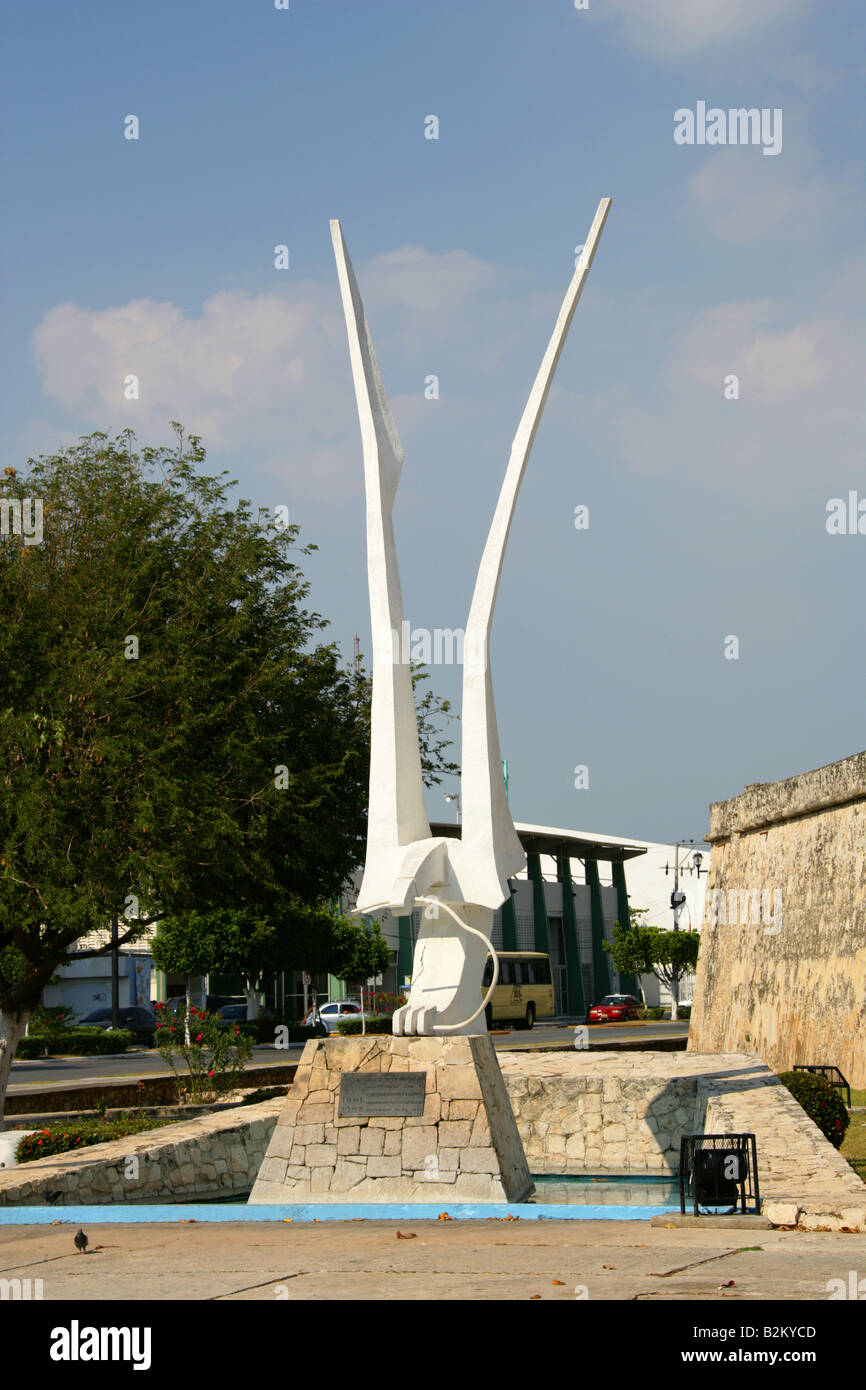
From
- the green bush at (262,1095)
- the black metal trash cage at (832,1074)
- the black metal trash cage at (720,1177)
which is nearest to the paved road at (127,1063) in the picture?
the green bush at (262,1095)

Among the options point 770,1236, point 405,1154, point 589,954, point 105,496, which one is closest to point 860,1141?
point 405,1154

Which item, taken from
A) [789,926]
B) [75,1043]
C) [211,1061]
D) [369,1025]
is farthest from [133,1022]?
[789,926]

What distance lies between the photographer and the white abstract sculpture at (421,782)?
1429 centimetres

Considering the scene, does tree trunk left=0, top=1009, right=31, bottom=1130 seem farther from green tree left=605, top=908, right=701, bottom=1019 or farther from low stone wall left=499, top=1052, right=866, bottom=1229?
green tree left=605, top=908, right=701, bottom=1019

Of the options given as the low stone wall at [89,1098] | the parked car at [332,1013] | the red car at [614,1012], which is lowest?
the red car at [614,1012]

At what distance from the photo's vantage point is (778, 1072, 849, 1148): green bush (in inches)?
578

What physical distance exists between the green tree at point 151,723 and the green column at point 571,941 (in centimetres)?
3951

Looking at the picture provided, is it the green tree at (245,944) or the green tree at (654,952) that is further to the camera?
the green tree at (654,952)

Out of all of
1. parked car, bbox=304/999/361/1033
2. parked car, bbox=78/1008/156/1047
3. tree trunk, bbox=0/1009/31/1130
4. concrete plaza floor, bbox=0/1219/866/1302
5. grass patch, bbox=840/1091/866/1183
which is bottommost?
parked car, bbox=78/1008/156/1047

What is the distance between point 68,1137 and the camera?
15.1 m

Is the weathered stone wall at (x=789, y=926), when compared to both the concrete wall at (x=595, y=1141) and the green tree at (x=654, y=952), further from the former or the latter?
the green tree at (x=654, y=952)

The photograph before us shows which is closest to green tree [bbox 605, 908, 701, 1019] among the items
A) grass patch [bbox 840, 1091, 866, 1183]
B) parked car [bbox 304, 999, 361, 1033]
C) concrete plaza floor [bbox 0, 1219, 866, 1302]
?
parked car [bbox 304, 999, 361, 1033]

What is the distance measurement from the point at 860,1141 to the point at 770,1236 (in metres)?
7.46

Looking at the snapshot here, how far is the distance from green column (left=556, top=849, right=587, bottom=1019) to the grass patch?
44238 mm
